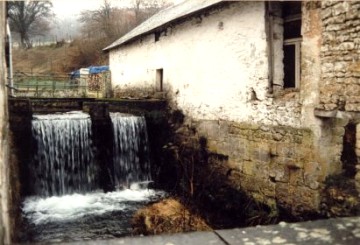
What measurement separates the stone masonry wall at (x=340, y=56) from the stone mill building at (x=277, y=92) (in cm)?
2

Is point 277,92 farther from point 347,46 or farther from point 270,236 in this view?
point 270,236

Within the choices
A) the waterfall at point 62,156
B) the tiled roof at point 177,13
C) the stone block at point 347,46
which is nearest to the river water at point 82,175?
the waterfall at point 62,156

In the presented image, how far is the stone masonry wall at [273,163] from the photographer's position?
6.76 metres

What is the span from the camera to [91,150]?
1123 centimetres

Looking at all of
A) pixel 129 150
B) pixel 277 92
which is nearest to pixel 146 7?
pixel 129 150

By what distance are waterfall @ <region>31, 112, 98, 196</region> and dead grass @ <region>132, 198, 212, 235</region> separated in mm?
3753

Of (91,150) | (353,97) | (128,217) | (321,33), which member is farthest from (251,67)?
(91,150)

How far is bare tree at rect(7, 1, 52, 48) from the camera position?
39431 mm

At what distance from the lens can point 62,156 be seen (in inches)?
426

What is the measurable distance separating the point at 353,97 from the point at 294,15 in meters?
2.41

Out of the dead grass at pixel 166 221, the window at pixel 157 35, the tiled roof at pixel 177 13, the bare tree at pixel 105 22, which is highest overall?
the bare tree at pixel 105 22

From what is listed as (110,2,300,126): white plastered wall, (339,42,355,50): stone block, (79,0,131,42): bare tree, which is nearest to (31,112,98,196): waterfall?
(110,2,300,126): white plastered wall

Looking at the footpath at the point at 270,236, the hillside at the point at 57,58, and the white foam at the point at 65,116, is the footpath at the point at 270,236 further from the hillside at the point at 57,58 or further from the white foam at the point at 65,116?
the hillside at the point at 57,58

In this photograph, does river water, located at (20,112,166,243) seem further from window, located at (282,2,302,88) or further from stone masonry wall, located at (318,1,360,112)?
stone masonry wall, located at (318,1,360,112)
